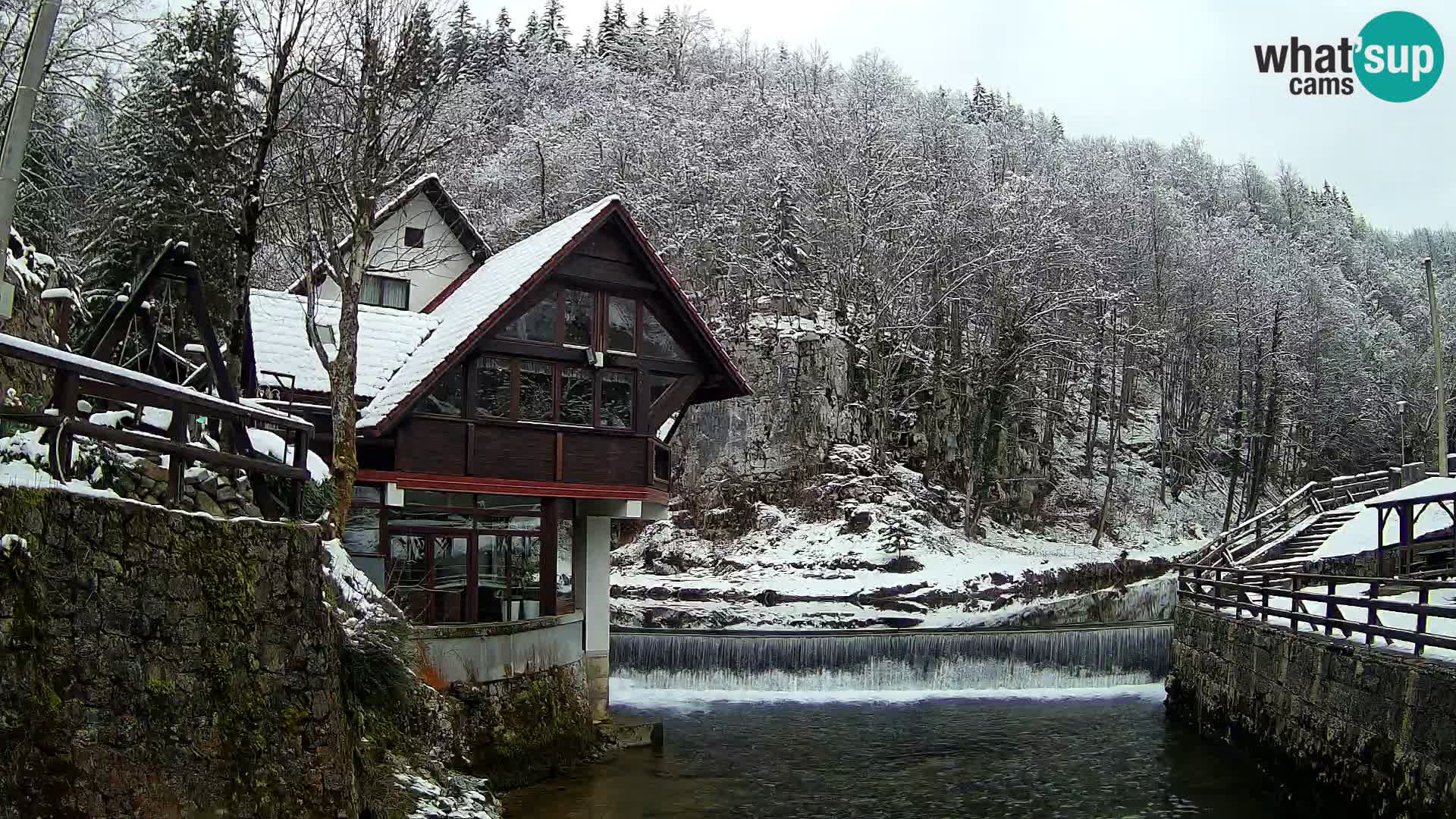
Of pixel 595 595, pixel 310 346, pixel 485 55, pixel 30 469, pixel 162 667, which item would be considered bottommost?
pixel 595 595

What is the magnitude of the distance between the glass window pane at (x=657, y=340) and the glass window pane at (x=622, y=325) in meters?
0.23

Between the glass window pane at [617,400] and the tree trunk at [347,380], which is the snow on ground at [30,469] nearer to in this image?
the tree trunk at [347,380]

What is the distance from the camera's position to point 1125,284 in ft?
177

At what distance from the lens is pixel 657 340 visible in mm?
21938

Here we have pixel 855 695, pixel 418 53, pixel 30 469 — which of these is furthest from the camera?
pixel 855 695

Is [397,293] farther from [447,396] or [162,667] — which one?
[162,667]

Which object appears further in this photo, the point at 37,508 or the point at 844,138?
the point at 844,138

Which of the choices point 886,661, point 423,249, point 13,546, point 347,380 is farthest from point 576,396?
point 13,546

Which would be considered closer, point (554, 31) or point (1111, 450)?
point (1111, 450)

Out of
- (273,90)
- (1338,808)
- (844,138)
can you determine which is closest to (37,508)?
(273,90)

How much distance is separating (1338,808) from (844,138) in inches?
1365

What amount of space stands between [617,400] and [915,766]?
8.05 metres

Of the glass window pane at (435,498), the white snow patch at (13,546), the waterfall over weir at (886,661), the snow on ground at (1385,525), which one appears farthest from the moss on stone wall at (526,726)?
the snow on ground at (1385,525)

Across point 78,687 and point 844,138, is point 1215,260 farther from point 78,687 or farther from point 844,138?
point 78,687
